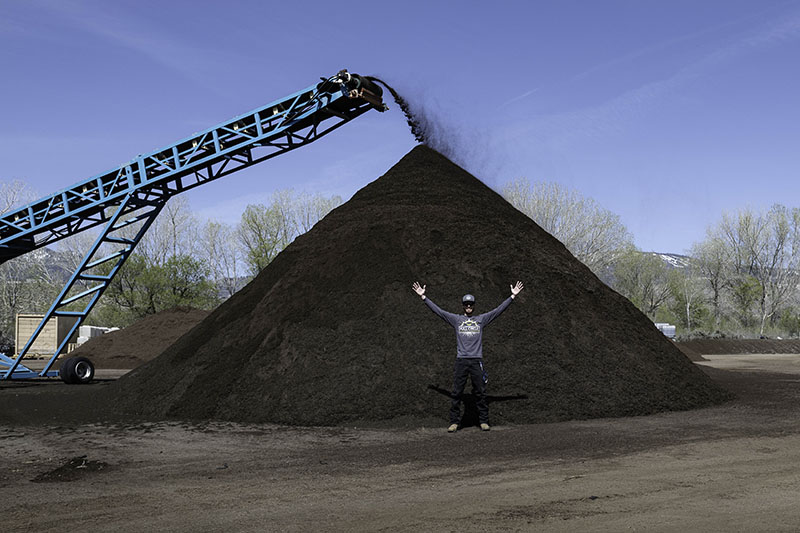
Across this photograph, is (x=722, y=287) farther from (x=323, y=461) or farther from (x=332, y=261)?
(x=323, y=461)

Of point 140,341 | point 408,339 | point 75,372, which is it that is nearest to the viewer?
point 408,339

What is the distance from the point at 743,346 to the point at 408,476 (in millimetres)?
40062

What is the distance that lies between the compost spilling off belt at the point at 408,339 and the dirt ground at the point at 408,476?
2.11ft

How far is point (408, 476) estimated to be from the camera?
607 centimetres

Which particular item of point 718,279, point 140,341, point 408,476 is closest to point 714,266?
point 718,279

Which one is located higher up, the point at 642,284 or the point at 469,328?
the point at 642,284

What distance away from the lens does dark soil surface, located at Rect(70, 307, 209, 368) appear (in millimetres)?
27531

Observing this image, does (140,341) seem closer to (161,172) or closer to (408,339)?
(161,172)

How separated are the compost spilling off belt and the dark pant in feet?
1.89

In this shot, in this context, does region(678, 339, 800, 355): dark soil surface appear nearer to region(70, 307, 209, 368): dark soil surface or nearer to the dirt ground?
region(70, 307, 209, 368): dark soil surface

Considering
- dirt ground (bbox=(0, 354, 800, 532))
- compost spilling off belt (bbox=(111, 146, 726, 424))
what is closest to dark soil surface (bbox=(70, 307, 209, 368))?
compost spilling off belt (bbox=(111, 146, 726, 424))

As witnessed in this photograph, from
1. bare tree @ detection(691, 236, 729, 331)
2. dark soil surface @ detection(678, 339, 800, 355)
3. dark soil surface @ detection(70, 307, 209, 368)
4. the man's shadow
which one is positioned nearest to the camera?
the man's shadow

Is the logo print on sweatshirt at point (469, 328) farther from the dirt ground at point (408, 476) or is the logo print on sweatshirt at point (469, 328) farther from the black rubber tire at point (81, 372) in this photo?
the black rubber tire at point (81, 372)

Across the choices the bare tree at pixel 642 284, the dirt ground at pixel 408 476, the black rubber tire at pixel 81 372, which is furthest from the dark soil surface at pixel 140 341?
the bare tree at pixel 642 284
